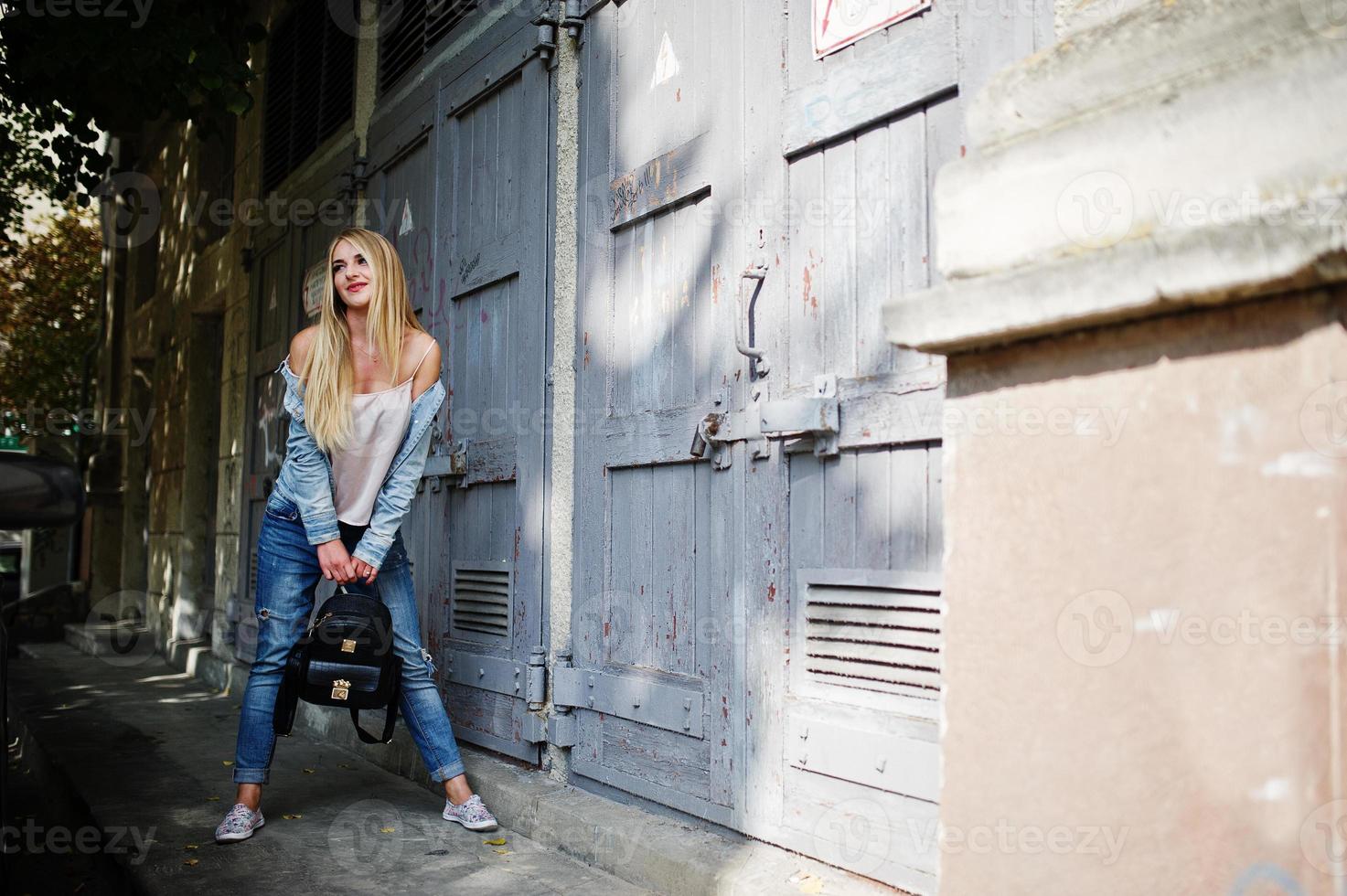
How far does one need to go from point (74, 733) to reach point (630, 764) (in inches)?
132

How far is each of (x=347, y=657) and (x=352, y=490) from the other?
51 centimetres

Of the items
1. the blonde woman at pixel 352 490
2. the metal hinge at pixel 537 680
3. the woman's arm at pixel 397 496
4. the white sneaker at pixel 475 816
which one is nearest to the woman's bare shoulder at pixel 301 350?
the blonde woman at pixel 352 490

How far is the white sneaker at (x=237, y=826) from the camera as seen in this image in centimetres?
343

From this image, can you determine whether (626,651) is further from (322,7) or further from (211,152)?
(211,152)

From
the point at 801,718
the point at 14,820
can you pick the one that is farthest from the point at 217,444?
the point at 801,718

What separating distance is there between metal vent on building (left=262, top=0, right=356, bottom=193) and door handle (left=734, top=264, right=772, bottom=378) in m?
3.97

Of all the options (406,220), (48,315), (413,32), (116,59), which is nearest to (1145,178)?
(406,220)

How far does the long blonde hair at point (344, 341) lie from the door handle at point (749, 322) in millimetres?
1199

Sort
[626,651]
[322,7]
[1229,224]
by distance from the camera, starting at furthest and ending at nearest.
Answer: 1. [322,7]
2. [626,651]
3. [1229,224]

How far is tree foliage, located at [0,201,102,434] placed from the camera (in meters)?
18.7

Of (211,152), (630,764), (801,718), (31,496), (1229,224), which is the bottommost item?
(630,764)

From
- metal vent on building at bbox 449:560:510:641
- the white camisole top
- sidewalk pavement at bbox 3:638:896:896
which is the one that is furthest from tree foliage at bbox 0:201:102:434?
the white camisole top

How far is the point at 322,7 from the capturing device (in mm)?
6742

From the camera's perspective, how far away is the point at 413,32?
5.43 metres
